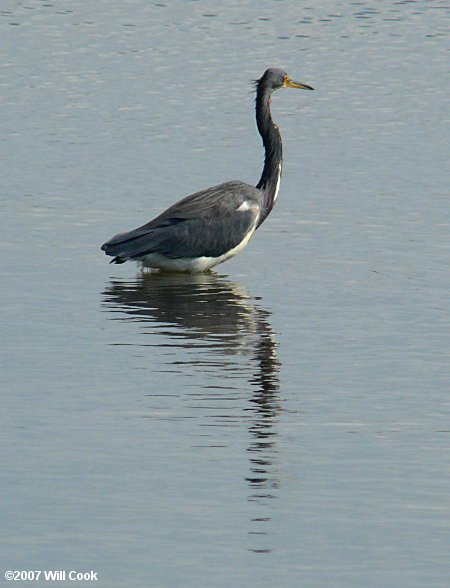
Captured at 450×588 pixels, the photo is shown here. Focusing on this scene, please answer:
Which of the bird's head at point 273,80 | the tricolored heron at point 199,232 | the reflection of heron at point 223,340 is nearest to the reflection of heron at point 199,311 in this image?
the reflection of heron at point 223,340

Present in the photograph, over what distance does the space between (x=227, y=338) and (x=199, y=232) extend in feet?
11.6

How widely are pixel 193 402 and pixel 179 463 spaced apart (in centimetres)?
144

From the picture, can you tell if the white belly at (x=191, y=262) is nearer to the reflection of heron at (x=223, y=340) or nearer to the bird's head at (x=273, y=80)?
the reflection of heron at (x=223, y=340)

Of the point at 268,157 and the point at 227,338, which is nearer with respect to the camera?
the point at 227,338

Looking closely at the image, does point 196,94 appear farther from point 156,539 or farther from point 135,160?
point 156,539

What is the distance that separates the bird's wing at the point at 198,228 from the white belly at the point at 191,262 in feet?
0.18

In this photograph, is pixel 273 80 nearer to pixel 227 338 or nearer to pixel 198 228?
pixel 198 228

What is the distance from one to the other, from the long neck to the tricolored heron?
0.05 ft

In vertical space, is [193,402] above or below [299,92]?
above

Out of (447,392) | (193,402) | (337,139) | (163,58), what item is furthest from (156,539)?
(163,58)

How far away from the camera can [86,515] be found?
31.9 feet

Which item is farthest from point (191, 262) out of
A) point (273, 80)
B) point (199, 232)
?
point (273, 80)

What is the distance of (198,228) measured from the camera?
17906mm

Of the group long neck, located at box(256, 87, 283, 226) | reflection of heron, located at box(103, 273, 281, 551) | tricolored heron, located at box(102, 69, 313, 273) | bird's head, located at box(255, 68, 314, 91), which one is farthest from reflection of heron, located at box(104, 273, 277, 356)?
bird's head, located at box(255, 68, 314, 91)
